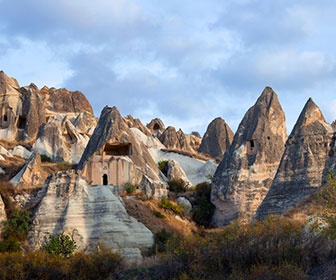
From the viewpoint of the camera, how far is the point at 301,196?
2497 cm

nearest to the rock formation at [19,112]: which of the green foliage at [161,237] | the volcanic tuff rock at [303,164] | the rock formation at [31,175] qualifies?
the rock formation at [31,175]

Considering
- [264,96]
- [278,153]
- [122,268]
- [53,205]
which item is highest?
[264,96]

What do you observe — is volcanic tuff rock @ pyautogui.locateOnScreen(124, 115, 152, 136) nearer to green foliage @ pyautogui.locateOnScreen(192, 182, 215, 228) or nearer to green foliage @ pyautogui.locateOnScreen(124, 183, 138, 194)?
green foliage @ pyautogui.locateOnScreen(192, 182, 215, 228)

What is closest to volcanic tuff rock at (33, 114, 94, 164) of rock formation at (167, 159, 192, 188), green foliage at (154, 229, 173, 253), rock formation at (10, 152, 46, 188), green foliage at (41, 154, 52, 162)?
green foliage at (41, 154, 52, 162)

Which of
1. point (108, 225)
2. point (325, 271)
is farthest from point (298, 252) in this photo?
point (108, 225)

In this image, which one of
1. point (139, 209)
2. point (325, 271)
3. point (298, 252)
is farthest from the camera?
point (139, 209)

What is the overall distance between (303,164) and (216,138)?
113ft

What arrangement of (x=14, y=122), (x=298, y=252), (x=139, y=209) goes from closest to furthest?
1. (x=298, y=252)
2. (x=139, y=209)
3. (x=14, y=122)

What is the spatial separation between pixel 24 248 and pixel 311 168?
12.7 metres

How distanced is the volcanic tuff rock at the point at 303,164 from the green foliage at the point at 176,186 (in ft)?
36.8

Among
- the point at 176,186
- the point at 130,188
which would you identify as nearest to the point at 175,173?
the point at 176,186

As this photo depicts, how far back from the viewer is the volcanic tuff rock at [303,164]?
25281mm

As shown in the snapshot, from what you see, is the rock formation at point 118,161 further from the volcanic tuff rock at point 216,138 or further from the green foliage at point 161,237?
the volcanic tuff rock at point 216,138

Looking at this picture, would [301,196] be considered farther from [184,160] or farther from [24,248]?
[184,160]
